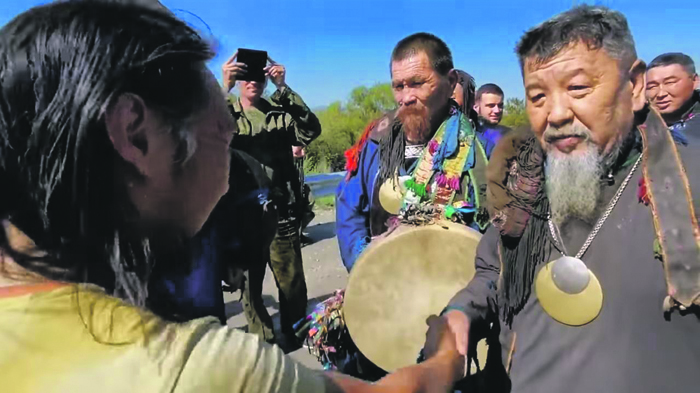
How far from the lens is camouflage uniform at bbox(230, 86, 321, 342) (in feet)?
16.3

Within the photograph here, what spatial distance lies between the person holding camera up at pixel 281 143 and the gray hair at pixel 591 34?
329cm

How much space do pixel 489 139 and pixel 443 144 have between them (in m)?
0.31

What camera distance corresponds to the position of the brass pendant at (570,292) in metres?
1.65

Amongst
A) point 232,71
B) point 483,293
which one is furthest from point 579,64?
point 232,71

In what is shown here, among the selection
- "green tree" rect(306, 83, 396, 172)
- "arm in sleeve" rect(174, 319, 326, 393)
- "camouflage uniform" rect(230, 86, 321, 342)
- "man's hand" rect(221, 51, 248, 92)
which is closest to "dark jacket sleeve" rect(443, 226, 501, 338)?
"arm in sleeve" rect(174, 319, 326, 393)

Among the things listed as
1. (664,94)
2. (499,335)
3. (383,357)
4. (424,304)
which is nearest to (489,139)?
(424,304)

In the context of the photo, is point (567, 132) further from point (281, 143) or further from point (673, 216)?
point (281, 143)

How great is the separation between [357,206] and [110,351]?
2.62 meters

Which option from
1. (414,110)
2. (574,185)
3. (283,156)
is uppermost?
(574,185)

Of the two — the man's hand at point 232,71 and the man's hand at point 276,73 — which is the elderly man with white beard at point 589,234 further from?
the man's hand at point 276,73

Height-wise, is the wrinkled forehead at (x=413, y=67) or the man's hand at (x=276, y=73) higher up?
the wrinkled forehead at (x=413, y=67)

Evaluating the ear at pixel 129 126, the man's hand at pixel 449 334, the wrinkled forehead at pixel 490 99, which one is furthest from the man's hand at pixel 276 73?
the ear at pixel 129 126

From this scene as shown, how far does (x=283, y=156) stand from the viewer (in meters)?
5.12

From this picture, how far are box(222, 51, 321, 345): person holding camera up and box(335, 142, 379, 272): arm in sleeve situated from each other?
61.3 inches
